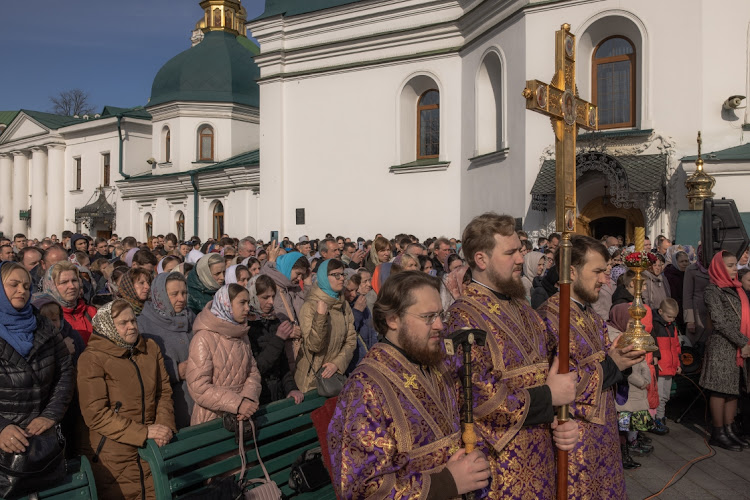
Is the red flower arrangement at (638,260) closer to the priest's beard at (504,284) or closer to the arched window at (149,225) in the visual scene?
the priest's beard at (504,284)

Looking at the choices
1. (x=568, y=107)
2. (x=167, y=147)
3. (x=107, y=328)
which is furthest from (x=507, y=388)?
(x=167, y=147)

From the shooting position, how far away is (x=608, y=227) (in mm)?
16688

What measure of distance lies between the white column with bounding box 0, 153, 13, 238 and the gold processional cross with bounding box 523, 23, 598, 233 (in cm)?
4443

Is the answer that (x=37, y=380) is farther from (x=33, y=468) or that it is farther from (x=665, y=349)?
(x=665, y=349)

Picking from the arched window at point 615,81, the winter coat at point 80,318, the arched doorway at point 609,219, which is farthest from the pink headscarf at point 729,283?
the arched window at point 615,81

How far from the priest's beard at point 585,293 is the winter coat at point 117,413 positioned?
106 inches

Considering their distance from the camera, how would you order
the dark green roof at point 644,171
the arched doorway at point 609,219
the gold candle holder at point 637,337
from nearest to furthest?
the gold candle holder at point 637,337 → the dark green roof at point 644,171 → the arched doorway at point 609,219

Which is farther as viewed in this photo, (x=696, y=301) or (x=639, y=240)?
(x=696, y=301)

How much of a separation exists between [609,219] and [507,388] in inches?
563

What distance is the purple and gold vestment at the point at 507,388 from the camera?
326 centimetres

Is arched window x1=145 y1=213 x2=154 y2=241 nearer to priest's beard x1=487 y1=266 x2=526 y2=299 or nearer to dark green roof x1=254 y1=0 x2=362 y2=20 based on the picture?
dark green roof x1=254 y1=0 x2=362 y2=20

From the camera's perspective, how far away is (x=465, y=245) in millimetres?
3598

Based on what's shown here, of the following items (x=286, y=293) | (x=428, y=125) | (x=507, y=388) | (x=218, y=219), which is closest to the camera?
(x=507, y=388)

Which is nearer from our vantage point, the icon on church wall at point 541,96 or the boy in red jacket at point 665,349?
the icon on church wall at point 541,96
